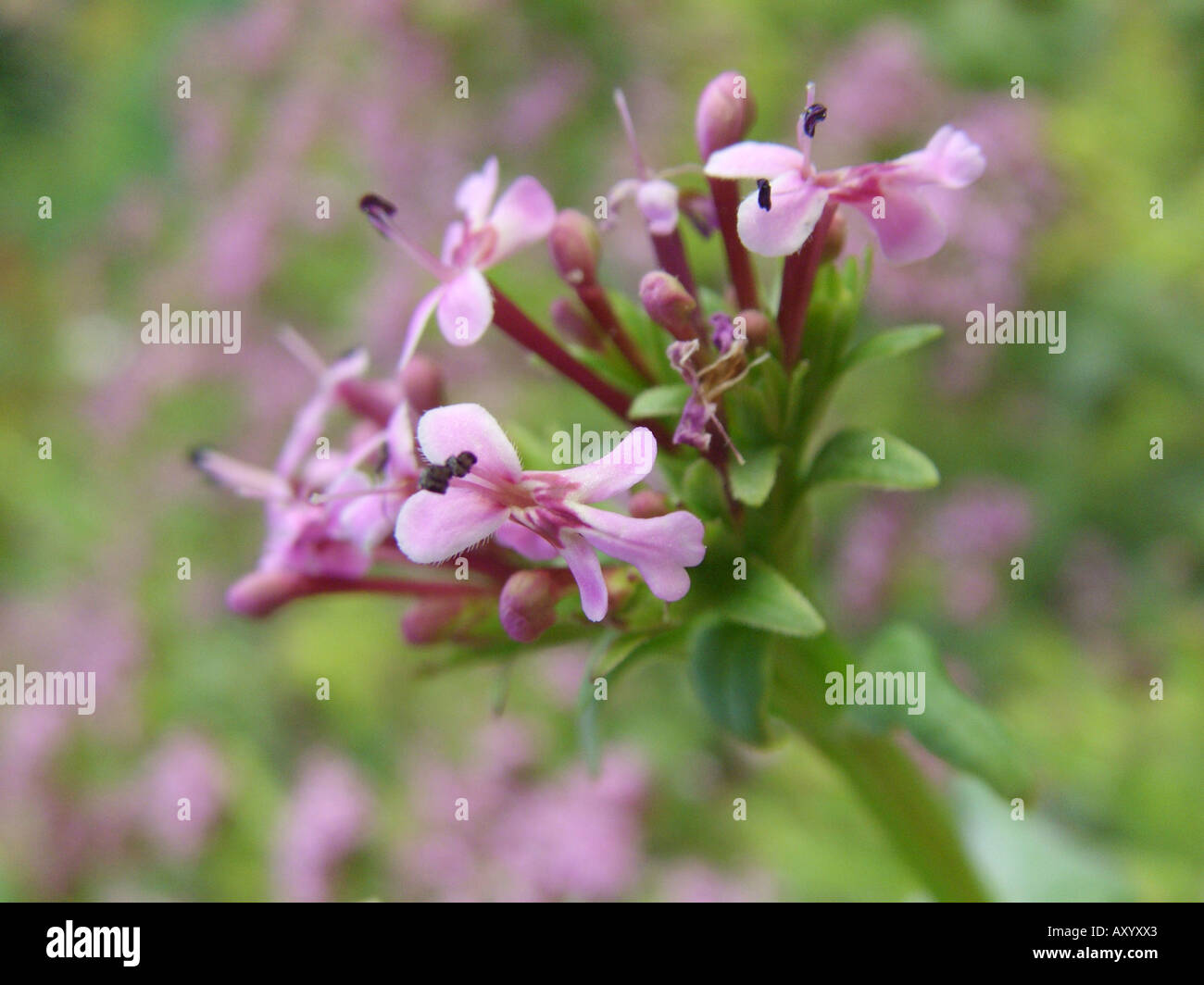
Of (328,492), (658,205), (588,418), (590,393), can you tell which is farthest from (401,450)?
(588,418)

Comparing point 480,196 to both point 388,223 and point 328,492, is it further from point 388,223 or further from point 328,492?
point 328,492

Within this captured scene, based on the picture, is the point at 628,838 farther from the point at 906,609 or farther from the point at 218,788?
the point at 218,788

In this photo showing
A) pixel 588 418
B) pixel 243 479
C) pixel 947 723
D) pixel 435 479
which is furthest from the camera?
pixel 588 418

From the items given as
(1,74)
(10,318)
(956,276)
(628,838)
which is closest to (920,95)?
(956,276)

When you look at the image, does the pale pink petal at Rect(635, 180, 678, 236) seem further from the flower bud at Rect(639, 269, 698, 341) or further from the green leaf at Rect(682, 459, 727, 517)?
the green leaf at Rect(682, 459, 727, 517)

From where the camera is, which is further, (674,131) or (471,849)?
(674,131)

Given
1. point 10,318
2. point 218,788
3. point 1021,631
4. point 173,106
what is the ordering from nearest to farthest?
point 1021,631
point 218,788
point 173,106
point 10,318

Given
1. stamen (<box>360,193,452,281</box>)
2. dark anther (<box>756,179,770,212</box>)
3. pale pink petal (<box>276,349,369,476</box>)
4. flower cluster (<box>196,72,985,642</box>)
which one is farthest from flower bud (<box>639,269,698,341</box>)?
pale pink petal (<box>276,349,369,476</box>)
